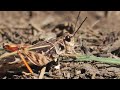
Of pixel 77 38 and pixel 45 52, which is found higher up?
pixel 77 38

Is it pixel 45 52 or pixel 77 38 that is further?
pixel 77 38
